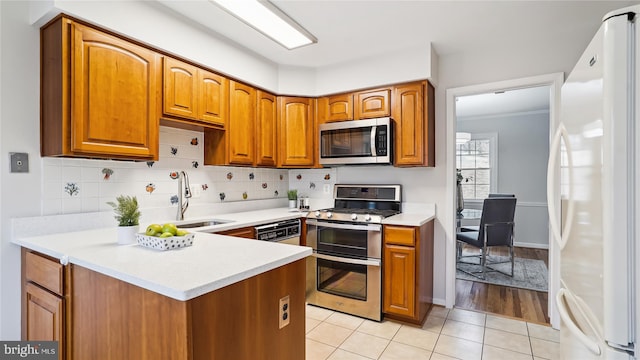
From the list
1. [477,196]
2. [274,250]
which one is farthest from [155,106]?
[477,196]

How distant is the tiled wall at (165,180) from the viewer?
6.34 feet

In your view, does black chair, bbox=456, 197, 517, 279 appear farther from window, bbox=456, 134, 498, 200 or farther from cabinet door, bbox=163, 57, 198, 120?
cabinet door, bbox=163, 57, 198, 120

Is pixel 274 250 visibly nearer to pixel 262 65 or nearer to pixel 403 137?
pixel 403 137

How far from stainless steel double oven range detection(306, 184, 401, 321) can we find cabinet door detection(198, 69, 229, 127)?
1.22 meters

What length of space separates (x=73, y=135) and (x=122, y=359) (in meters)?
1.26

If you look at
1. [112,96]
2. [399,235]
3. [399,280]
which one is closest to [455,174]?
[399,235]

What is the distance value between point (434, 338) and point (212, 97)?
2593mm

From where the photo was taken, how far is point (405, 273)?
8.21 feet

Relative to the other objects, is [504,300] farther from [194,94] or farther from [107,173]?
[107,173]

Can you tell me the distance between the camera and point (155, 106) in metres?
2.11

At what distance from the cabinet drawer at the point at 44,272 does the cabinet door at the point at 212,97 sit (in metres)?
1.33

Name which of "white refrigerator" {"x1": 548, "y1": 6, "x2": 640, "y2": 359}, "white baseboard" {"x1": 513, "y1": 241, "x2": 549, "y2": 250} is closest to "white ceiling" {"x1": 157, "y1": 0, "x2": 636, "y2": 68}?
"white refrigerator" {"x1": 548, "y1": 6, "x2": 640, "y2": 359}

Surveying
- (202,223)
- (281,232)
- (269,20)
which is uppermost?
(269,20)

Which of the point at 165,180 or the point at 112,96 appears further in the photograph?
the point at 165,180
